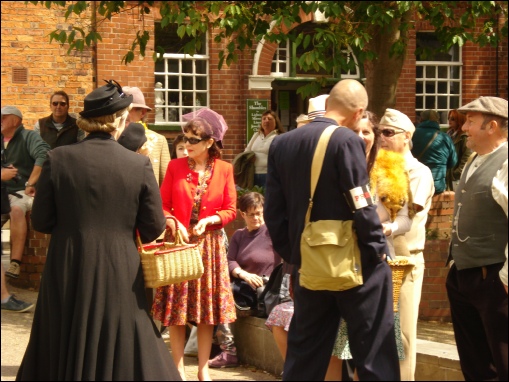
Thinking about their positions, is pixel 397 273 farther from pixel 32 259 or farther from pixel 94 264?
pixel 32 259

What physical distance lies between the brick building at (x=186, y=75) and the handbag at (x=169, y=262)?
28.3ft

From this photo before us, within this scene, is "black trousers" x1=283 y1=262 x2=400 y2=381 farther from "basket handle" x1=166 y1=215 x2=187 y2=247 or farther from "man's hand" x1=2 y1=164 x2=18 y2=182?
"man's hand" x1=2 y1=164 x2=18 y2=182

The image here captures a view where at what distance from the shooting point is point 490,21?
1050 cm

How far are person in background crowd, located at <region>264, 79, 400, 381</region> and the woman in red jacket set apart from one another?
1487 mm

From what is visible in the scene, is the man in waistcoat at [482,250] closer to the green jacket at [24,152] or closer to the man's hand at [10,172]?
the man's hand at [10,172]

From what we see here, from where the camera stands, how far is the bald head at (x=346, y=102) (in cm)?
548

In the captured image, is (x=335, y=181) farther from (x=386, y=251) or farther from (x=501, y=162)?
(x=501, y=162)

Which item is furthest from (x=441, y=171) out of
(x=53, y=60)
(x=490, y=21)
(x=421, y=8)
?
(x=53, y=60)

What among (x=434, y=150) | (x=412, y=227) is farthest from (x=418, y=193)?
(x=434, y=150)

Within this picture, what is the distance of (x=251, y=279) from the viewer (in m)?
7.80

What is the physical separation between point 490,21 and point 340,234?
5.96 metres

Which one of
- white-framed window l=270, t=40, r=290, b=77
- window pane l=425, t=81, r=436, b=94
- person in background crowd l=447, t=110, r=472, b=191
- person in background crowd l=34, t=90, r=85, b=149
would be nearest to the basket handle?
person in background crowd l=34, t=90, r=85, b=149

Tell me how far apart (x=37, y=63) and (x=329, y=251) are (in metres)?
12.0

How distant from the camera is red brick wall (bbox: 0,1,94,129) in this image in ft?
50.3
